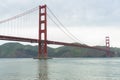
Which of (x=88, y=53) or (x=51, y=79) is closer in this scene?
(x=51, y=79)

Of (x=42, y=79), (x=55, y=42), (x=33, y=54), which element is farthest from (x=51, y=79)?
(x=33, y=54)

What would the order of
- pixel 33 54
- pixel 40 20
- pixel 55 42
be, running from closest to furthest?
pixel 55 42 < pixel 40 20 < pixel 33 54

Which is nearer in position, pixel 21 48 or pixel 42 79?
pixel 42 79

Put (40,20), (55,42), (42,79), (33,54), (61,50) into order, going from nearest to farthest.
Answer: (42,79) → (55,42) → (40,20) → (33,54) → (61,50)

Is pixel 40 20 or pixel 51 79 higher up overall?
pixel 40 20

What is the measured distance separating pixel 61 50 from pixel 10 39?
415 feet

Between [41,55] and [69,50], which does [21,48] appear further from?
[41,55]

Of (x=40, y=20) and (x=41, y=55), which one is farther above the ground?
(x=40, y=20)

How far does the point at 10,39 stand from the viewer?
73.1 metres

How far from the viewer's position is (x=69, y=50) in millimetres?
199250

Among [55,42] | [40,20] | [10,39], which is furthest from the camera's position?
[40,20]

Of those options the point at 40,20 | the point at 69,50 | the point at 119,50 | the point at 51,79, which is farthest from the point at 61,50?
the point at 51,79

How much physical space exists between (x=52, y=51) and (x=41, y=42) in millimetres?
109307

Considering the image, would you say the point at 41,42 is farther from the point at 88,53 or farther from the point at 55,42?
the point at 88,53
